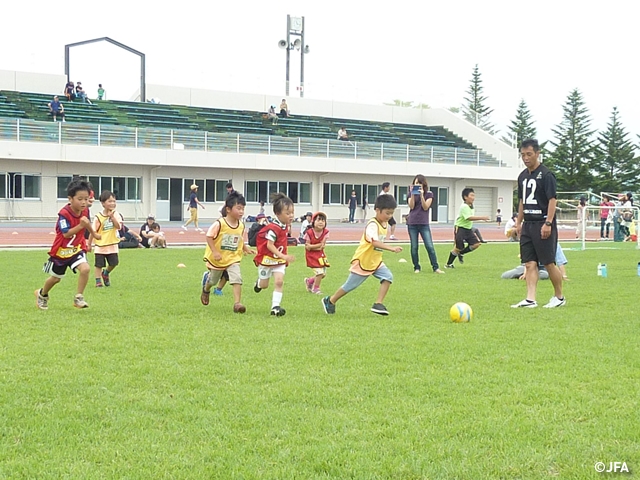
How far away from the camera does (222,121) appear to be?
5138 centimetres

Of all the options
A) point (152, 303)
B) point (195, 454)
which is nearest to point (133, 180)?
point (152, 303)

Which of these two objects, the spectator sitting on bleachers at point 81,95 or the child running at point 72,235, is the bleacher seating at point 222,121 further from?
the child running at point 72,235

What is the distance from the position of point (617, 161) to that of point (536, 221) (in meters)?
74.6

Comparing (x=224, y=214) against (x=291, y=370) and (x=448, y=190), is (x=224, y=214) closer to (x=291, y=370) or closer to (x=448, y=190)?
(x=291, y=370)

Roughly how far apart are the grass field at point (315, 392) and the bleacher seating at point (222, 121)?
36196mm

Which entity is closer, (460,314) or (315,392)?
(315,392)

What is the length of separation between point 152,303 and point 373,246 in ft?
10.3

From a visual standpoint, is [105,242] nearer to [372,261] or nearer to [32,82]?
[372,261]

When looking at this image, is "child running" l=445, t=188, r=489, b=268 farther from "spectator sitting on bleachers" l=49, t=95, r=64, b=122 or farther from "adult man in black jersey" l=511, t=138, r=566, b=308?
"spectator sitting on bleachers" l=49, t=95, r=64, b=122

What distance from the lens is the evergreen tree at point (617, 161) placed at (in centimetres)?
7944

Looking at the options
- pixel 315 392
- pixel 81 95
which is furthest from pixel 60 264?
pixel 81 95

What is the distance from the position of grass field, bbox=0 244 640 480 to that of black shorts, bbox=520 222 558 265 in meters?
0.72

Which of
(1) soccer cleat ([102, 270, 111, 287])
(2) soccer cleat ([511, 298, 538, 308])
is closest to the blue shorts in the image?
(2) soccer cleat ([511, 298, 538, 308])

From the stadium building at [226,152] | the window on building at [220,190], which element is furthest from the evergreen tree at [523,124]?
the window on building at [220,190]
